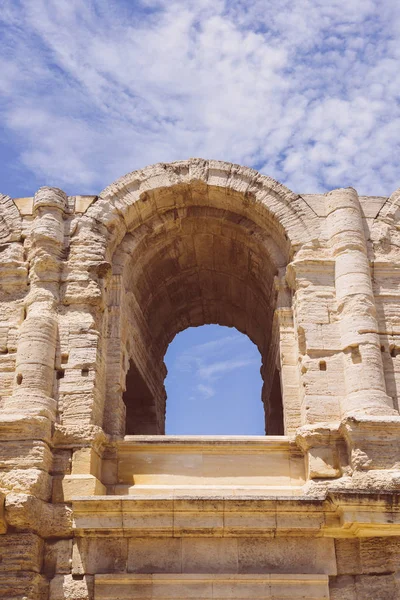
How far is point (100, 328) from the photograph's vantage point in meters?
9.22

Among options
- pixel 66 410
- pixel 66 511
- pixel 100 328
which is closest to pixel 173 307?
pixel 100 328

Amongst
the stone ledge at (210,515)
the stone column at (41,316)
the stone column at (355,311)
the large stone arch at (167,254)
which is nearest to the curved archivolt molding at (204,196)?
the large stone arch at (167,254)

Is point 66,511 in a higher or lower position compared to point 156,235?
lower

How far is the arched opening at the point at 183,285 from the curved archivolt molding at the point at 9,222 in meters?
1.44

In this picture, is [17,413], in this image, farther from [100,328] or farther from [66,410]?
[100,328]

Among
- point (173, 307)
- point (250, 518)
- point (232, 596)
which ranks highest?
point (173, 307)

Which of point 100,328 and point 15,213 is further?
point 15,213

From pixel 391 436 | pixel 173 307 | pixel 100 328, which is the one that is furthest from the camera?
pixel 173 307

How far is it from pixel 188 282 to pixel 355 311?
4.11m

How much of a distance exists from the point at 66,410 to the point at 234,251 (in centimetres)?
423

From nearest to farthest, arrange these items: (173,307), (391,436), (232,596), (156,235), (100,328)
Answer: (232,596) < (391,436) < (100,328) < (156,235) < (173,307)

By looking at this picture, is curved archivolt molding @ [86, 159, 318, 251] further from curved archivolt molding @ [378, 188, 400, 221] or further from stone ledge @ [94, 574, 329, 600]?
stone ledge @ [94, 574, 329, 600]

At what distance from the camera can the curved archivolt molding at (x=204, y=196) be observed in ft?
32.7

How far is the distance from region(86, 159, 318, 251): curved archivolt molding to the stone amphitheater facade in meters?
0.03
